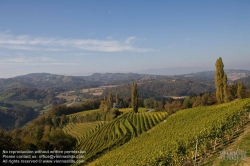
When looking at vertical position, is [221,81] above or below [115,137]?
above

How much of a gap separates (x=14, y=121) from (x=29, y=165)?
121089 millimetres

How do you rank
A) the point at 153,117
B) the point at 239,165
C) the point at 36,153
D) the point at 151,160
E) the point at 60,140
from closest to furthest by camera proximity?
the point at 239,165, the point at 151,160, the point at 36,153, the point at 60,140, the point at 153,117

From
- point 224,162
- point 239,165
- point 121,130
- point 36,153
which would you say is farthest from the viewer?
point 121,130

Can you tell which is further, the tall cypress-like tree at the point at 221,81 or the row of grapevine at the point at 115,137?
the tall cypress-like tree at the point at 221,81

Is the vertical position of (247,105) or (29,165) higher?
(247,105)

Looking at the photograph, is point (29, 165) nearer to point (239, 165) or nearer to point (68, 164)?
point (68, 164)

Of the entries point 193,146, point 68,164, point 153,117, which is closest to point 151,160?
point 193,146

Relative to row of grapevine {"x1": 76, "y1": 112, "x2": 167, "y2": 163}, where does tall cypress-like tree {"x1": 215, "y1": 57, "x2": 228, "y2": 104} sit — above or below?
above

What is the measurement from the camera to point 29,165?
1093 inches

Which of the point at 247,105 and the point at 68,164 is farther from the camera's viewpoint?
the point at 68,164

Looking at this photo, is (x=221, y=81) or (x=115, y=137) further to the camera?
(x=221, y=81)

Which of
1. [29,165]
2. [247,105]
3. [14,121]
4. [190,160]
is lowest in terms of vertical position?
[14,121]

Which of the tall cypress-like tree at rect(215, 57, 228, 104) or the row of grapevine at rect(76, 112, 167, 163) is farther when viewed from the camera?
the tall cypress-like tree at rect(215, 57, 228, 104)

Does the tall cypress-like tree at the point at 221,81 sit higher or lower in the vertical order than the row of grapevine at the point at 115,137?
higher
